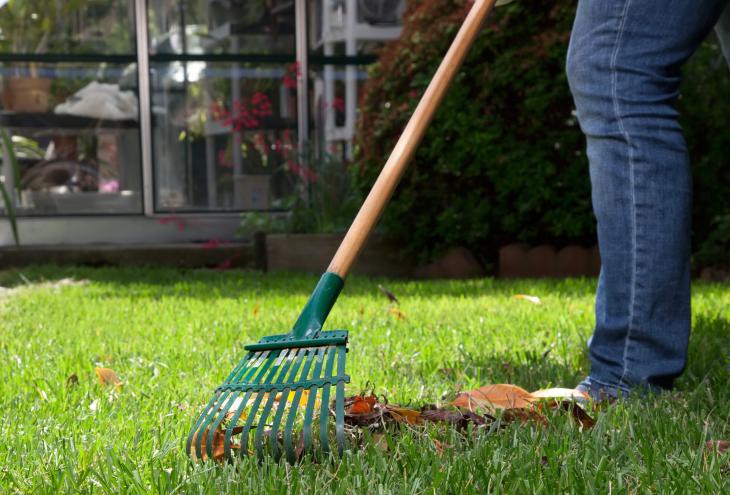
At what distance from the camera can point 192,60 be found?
8.14 meters

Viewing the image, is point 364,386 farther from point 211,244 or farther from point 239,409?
point 211,244

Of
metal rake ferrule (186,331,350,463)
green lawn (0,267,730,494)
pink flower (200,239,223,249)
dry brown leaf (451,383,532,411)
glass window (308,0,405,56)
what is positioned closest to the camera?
green lawn (0,267,730,494)

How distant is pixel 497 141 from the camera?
5.82m

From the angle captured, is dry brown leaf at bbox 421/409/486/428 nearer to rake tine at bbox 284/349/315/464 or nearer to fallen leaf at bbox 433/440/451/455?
fallen leaf at bbox 433/440/451/455

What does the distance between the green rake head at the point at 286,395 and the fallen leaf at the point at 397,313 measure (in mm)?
1647

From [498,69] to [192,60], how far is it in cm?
326

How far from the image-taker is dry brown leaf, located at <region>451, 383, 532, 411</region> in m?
2.19

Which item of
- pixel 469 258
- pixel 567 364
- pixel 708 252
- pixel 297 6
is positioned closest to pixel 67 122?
pixel 297 6

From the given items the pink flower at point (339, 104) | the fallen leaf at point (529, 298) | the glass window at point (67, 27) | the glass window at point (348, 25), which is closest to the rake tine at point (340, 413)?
the fallen leaf at point (529, 298)

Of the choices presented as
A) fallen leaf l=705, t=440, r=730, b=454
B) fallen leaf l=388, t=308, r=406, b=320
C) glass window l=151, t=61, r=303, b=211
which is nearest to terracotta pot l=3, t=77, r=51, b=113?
glass window l=151, t=61, r=303, b=211

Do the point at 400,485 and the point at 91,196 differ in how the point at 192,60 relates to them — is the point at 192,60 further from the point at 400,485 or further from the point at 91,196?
the point at 400,485

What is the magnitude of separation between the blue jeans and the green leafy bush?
3.40 m

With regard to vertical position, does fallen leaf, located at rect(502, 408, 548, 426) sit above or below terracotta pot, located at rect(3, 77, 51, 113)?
below

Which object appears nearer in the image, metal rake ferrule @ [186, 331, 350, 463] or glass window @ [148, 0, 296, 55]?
metal rake ferrule @ [186, 331, 350, 463]
